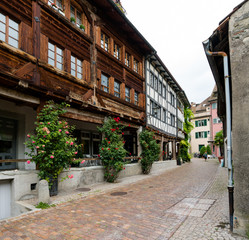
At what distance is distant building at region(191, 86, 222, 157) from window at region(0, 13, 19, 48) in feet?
128

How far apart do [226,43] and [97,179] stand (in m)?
7.80

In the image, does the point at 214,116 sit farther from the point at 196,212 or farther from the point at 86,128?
the point at 196,212

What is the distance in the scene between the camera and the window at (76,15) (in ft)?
31.3

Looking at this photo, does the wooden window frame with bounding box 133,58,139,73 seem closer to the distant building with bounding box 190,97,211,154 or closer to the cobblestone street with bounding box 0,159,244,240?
the cobblestone street with bounding box 0,159,244,240

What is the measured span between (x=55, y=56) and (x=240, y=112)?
7.20 m

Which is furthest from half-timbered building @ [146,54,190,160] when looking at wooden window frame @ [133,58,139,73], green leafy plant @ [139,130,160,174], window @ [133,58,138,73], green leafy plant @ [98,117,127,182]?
green leafy plant @ [98,117,127,182]

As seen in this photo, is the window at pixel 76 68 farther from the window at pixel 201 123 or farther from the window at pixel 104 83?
the window at pixel 201 123

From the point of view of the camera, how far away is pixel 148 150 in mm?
13336

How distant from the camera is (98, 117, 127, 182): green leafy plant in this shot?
9.77 m

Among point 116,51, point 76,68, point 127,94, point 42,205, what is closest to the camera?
point 42,205

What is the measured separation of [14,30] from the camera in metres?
6.90

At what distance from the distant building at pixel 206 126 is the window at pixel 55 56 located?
37167 mm

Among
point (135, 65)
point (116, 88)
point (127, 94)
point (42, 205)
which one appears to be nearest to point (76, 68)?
point (116, 88)

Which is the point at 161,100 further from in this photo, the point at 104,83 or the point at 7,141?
the point at 7,141
